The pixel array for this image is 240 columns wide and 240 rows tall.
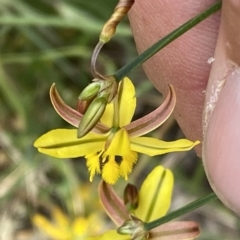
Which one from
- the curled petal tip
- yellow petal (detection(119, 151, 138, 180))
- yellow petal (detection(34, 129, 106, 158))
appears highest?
the curled petal tip

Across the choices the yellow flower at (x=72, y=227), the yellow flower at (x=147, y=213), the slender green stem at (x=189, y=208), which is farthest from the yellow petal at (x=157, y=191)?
the yellow flower at (x=72, y=227)

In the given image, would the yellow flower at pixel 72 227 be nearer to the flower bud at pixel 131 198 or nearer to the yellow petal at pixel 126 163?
the flower bud at pixel 131 198

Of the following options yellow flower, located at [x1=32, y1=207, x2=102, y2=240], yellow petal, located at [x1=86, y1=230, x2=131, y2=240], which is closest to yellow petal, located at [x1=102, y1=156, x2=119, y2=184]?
yellow petal, located at [x1=86, y1=230, x2=131, y2=240]

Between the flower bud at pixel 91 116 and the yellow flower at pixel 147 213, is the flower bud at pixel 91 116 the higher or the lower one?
the higher one

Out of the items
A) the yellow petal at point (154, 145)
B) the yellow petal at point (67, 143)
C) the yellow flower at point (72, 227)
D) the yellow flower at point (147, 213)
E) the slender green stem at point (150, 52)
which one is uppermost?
the slender green stem at point (150, 52)

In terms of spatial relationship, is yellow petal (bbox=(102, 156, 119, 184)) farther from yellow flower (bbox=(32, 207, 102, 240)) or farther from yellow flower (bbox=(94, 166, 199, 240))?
yellow flower (bbox=(32, 207, 102, 240))

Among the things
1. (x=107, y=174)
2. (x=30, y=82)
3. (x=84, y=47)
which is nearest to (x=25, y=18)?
(x=84, y=47)

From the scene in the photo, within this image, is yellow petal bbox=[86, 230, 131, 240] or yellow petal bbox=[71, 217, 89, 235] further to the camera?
yellow petal bbox=[71, 217, 89, 235]
